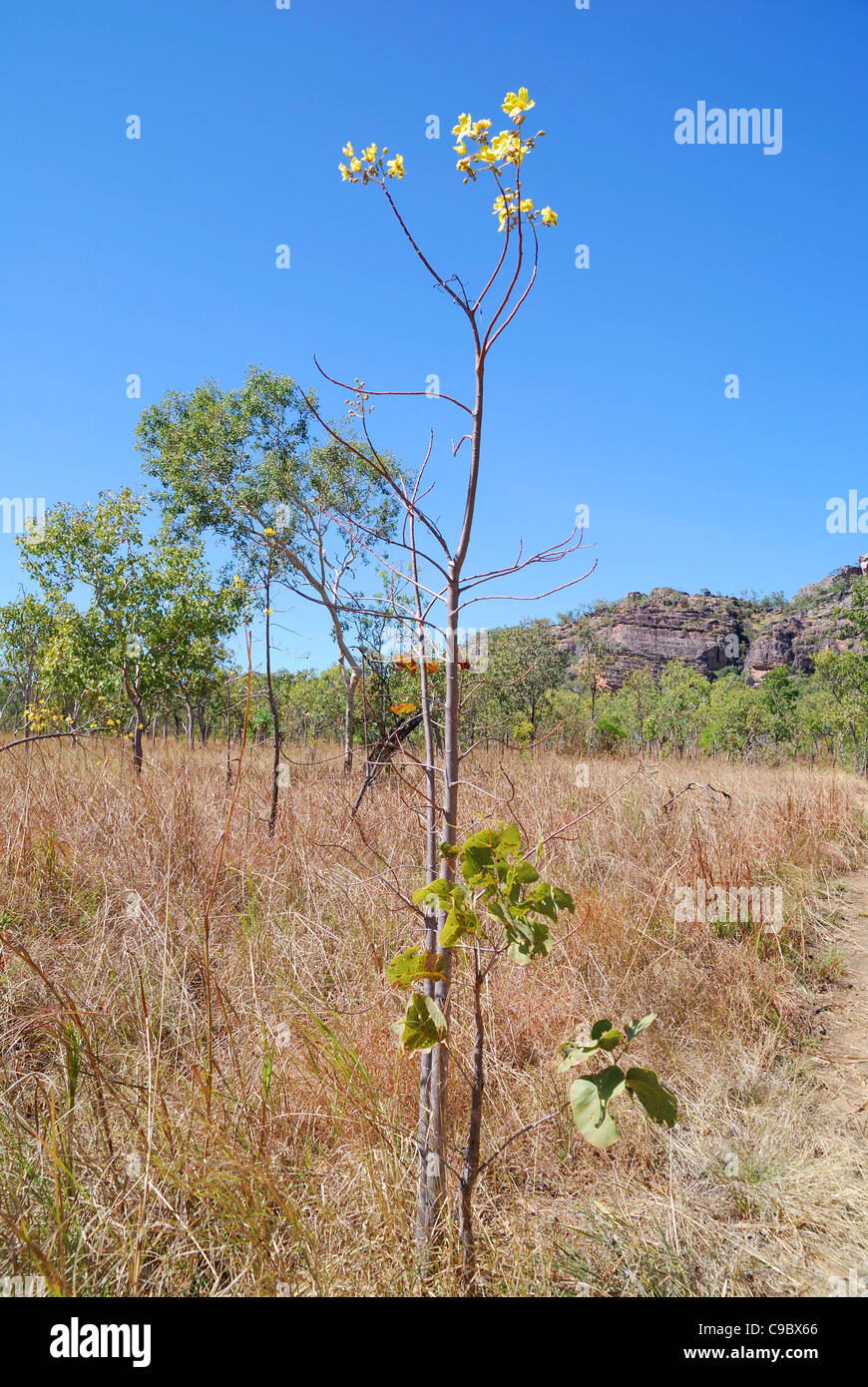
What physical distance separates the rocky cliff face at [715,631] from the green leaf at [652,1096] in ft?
262

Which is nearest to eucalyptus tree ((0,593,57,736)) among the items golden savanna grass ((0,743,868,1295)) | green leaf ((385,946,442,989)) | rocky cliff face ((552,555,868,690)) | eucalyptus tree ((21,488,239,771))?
eucalyptus tree ((21,488,239,771))

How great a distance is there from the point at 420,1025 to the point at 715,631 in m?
97.2

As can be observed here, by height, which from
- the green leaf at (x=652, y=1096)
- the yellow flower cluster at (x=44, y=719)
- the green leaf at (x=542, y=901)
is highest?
the yellow flower cluster at (x=44, y=719)

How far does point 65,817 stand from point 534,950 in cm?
336

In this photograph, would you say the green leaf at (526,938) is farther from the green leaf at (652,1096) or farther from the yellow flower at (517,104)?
the yellow flower at (517,104)

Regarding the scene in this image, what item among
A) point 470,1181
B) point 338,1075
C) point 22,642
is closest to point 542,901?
point 470,1181

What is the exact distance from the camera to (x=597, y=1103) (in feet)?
3.13

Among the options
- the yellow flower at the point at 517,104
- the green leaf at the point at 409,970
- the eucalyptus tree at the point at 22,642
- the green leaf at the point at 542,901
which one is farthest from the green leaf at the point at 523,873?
the eucalyptus tree at the point at 22,642

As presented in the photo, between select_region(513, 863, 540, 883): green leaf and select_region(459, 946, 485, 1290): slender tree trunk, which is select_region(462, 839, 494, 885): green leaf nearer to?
select_region(513, 863, 540, 883): green leaf

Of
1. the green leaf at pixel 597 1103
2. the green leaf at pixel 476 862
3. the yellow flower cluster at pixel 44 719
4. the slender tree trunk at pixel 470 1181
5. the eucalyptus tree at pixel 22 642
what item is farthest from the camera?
the eucalyptus tree at pixel 22 642

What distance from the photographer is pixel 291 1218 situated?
128 cm

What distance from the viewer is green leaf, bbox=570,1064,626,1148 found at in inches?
36.4

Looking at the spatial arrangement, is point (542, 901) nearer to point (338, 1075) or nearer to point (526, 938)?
point (526, 938)

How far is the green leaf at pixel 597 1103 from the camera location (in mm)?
925
